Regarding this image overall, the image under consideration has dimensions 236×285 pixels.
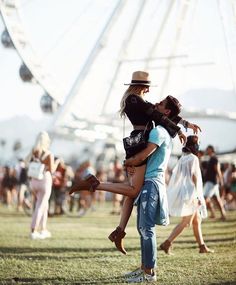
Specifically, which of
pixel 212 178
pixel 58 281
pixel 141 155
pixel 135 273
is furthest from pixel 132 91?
pixel 212 178

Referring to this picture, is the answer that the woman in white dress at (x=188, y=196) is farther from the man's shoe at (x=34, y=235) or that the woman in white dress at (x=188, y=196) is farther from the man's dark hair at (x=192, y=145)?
the man's shoe at (x=34, y=235)

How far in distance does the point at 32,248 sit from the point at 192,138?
195 centimetres

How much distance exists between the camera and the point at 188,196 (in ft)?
19.4

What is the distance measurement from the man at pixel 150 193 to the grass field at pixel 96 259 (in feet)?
0.50

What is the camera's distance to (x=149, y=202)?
414 centimetres

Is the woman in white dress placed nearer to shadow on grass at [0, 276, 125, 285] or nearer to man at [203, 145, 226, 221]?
shadow on grass at [0, 276, 125, 285]

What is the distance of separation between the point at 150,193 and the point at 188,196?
183 centimetres

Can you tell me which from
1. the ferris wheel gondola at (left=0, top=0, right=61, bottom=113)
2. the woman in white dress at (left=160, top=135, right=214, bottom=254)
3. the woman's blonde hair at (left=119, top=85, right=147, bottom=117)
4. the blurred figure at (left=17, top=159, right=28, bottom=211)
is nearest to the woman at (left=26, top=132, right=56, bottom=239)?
the woman in white dress at (left=160, top=135, right=214, bottom=254)

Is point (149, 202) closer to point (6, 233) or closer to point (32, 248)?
point (32, 248)

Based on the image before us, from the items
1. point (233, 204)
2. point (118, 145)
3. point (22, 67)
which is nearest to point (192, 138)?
point (233, 204)

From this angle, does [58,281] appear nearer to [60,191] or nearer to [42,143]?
[42,143]

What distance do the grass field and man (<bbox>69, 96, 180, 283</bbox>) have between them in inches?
6.0

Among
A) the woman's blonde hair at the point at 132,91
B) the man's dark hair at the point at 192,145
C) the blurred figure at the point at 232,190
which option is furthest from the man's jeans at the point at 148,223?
the blurred figure at the point at 232,190

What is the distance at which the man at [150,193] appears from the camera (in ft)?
13.6
